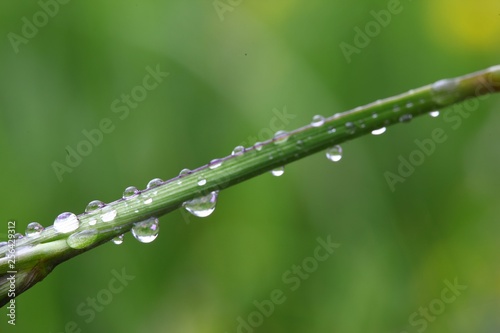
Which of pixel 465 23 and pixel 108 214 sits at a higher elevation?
pixel 465 23

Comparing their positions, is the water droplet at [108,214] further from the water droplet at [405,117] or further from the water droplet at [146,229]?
the water droplet at [405,117]

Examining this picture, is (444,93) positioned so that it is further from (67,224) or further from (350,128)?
(67,224)

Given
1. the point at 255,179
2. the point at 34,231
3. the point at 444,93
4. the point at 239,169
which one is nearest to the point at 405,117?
the point at 444,93

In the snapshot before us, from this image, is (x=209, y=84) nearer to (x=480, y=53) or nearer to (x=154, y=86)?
(x=154, y=86)

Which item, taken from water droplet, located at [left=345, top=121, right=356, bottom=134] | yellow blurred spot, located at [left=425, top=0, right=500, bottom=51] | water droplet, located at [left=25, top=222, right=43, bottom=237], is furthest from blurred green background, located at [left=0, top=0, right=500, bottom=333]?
water droplet, located at [left=345, top=121, right=356, bottom=134]

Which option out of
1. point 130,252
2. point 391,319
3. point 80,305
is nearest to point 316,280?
point 391,319
